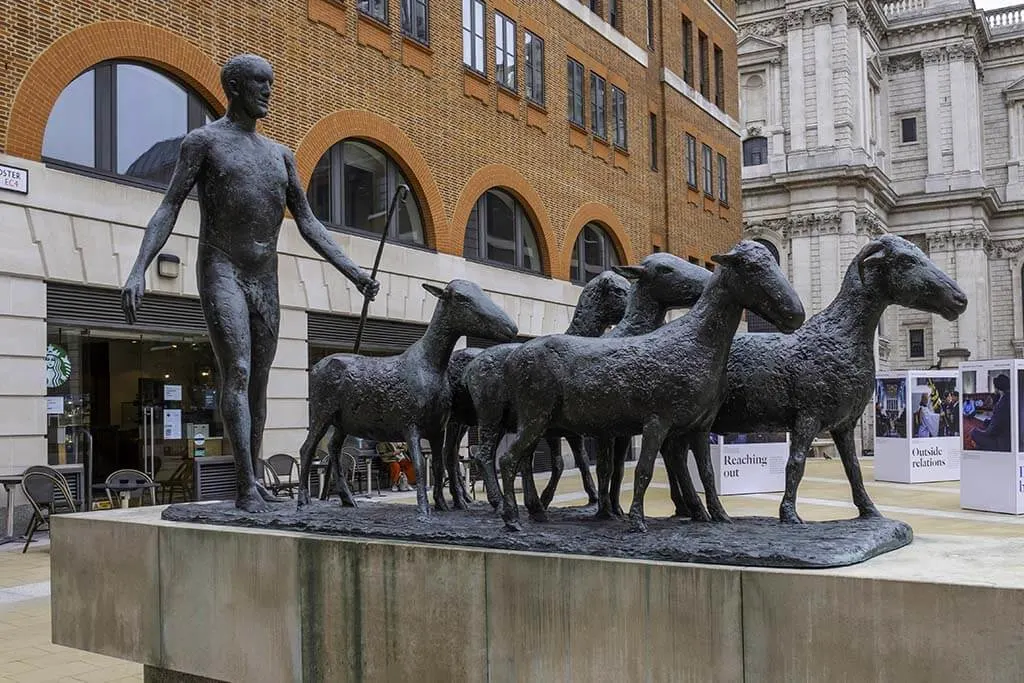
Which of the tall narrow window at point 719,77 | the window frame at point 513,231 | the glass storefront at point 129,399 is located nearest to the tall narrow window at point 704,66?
the tall narrow window at point 719,77

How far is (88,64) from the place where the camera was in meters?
13.5

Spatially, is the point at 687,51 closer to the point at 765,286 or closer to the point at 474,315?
the point at 474,315

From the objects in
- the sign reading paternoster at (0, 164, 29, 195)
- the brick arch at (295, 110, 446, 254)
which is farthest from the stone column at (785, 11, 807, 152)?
the sign reading paternoster at (0, 164, 29, 195)

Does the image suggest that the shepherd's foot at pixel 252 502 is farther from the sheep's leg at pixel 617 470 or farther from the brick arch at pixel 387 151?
the brick arch at pixel 387 151

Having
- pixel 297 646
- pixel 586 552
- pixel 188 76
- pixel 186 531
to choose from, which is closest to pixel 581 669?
pixel 586 552

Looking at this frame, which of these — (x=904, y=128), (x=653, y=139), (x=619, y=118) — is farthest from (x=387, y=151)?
A: (x=904, y=128)

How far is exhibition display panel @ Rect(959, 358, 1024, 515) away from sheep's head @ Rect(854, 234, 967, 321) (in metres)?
9.09

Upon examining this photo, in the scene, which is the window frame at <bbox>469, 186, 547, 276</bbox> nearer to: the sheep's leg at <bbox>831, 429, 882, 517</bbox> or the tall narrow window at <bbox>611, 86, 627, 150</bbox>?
the tall narrow window at <bbox>611, 86, 627, 150</bbox>

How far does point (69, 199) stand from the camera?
13188 mm

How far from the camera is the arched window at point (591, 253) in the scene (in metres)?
25.6

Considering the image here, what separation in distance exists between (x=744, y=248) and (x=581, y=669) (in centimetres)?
183

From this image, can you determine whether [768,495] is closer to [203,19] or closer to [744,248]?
[203,19]

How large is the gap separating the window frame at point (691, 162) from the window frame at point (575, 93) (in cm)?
651

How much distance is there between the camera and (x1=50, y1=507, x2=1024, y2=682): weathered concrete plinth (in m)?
3.47
